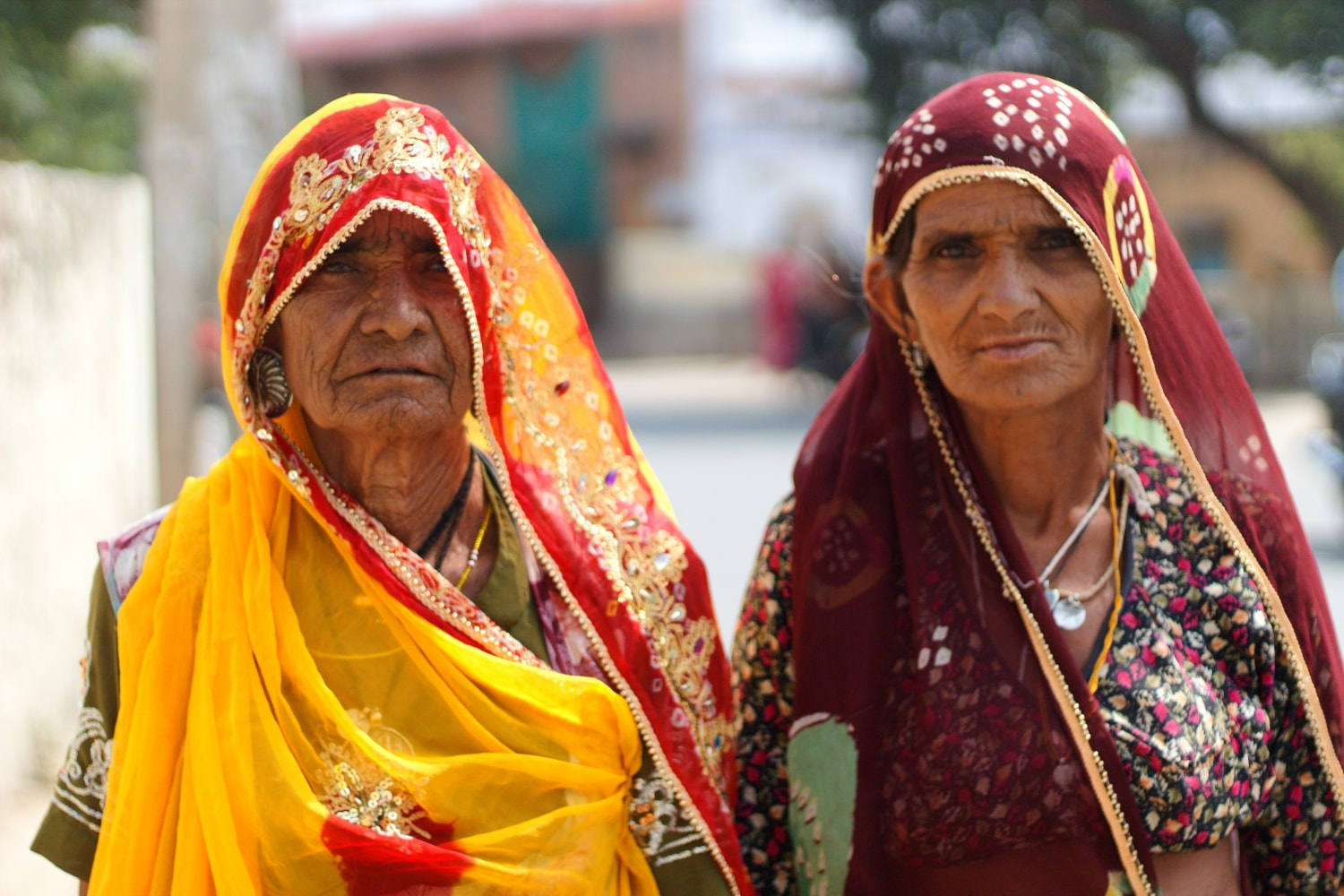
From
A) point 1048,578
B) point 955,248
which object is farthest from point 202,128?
point 1048,578

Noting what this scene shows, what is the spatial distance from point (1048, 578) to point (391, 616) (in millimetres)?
1018

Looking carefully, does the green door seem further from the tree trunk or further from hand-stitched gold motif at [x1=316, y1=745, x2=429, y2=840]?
hand-stitched gold motif at [x1=316, y1=745, x2=429, y2=840]

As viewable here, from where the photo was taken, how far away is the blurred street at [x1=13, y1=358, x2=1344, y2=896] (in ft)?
15.2

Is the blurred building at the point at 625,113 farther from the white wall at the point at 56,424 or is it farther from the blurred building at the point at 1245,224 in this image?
the white wall at the point at 56,424

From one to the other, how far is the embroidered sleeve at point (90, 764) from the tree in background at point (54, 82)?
11185 millimetres

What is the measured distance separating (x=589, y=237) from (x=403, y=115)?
24.2 metres

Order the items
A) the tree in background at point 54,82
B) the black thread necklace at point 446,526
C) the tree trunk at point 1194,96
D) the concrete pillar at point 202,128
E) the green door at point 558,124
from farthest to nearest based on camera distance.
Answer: the green door at point 558,124 → the tree trunk at point 1194,96 → the tree in background at point 54,82 → the concrete pillar at point 202,128 → the black thread necklace at point 446,526

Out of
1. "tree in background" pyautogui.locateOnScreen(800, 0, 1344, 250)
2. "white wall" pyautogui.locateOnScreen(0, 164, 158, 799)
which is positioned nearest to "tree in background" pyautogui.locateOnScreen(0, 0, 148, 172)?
"tree in background" pyautogui.locateOnScreen(800, 0, 1344, 250)

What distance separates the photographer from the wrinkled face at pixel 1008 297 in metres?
2.24

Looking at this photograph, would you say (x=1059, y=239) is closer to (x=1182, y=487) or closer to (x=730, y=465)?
(x=1182, y=487)

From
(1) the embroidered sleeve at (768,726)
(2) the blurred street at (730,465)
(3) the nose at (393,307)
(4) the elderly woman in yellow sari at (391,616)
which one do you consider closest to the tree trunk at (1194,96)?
(2) the blurred street at (730,465)

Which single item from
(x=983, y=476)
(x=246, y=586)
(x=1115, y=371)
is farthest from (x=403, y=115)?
(x=1115, y=371)

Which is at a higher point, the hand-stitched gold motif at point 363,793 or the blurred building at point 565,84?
the blurred building at point 565,84

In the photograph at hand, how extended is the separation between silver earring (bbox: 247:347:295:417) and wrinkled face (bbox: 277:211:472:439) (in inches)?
2.3
